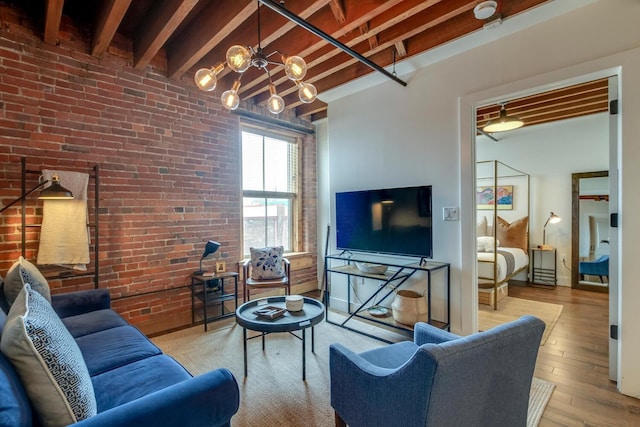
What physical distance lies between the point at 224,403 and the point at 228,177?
300 centimetres

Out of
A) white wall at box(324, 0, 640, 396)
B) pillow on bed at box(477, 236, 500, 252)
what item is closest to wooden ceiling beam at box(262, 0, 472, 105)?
white wall at box(324, 0, 640, 396)

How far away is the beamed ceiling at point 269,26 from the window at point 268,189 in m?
0.96

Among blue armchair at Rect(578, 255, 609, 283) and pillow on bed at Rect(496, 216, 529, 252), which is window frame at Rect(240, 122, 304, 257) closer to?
pillow on bed at Rect(496, 216, 529, 252)

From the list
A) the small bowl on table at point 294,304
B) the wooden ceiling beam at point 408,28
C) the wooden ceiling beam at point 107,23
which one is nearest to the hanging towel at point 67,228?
the wooden ceiling beam at point 107,23

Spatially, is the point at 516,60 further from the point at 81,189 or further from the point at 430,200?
the point at 81,189

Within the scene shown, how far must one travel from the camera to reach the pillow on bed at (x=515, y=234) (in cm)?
518

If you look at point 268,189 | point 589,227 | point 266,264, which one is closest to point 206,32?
point 268,189

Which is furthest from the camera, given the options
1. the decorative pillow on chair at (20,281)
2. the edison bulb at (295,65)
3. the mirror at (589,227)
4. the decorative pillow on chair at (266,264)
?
the mirror at (589,227)

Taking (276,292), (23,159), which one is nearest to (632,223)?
(276,292)

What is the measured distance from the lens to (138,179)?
3.12 metres

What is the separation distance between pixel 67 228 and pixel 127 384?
184 centimetres

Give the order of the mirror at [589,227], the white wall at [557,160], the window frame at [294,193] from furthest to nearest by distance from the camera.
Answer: the white wall at [557,160] < the mirror at [589,227] < the window frame at [294,193]

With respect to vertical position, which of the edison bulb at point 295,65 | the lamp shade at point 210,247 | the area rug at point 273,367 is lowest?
the area rug at point 273,367

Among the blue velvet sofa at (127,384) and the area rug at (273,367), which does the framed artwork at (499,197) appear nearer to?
the area rug at (273,367)
